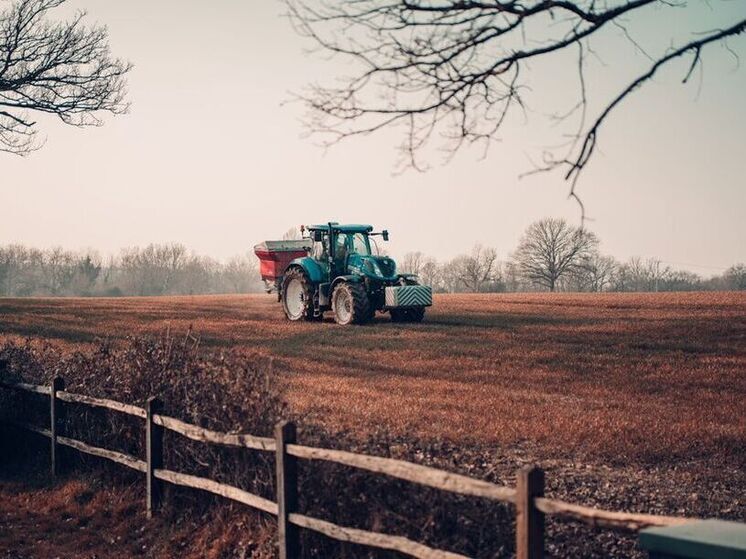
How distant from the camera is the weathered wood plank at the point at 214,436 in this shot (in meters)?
7.51

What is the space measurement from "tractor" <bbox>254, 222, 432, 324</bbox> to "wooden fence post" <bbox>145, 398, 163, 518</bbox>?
1536 cm

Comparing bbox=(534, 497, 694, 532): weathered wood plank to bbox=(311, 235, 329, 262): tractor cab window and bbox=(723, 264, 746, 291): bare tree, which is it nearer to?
bbox=(311, 235, 329, 262): tractor cab window

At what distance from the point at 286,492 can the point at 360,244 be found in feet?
63.6

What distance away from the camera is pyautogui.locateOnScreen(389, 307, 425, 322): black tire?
26750 mm

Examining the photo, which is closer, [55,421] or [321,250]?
[55,421]

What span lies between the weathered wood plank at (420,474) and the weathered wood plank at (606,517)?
26 centimetres

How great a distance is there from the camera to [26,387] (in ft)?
40.0

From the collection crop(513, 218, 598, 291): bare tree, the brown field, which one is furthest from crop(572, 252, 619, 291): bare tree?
the brown field

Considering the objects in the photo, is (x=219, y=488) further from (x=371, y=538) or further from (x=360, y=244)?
(x=360, y=244)

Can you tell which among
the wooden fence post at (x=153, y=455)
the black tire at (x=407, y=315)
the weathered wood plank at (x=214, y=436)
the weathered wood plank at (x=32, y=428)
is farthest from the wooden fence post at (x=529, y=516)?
the black tire at (x=407, y=315)

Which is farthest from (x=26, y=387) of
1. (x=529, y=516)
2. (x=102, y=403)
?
(x=529, y=516)

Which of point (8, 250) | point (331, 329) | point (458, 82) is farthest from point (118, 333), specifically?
point (8, 250)

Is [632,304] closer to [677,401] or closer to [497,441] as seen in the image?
[677,401]

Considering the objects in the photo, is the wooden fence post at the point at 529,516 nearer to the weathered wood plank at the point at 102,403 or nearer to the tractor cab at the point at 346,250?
the weathered wood plank at the point at 102,403
